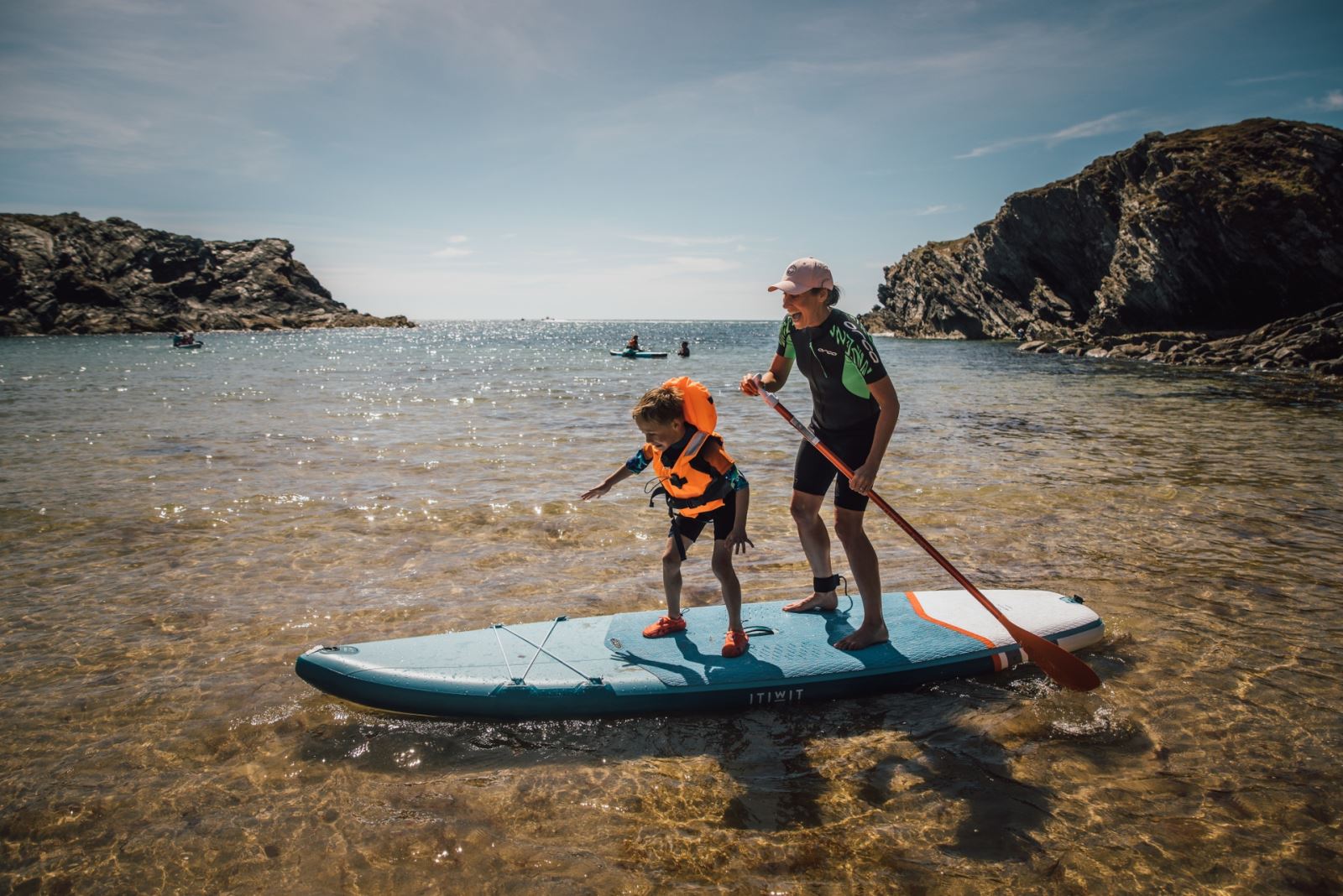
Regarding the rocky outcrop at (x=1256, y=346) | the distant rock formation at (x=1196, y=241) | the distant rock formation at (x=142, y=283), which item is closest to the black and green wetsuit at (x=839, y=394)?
the rocky outcrop at (x=1256, y=346)

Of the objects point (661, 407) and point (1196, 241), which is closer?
point (661, 407)

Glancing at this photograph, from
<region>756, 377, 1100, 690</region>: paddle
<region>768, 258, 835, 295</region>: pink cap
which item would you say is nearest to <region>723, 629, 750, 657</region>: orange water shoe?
<region>756, 377, 1100, 690</region>: paddle

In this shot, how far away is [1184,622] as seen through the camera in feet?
18.8

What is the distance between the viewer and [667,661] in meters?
4.80

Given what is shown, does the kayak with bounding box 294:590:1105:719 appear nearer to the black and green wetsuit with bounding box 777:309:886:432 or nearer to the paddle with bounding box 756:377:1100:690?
the paddle with bounding box 756:377:1100:690

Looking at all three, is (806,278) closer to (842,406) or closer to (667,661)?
(842,406)

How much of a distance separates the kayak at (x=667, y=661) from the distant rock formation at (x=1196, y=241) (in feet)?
115

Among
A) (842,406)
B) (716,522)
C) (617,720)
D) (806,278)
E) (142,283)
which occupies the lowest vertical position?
(617,720)

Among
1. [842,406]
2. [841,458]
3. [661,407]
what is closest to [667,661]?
[661,407]

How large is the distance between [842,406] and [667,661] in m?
2.13

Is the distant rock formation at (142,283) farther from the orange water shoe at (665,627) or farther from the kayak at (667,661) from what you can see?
the orange water shoe at (665,627)

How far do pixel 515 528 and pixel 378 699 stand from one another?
432cm

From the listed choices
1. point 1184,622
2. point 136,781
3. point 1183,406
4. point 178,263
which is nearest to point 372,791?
point 136,781

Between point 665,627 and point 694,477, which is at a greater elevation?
point 694,477
